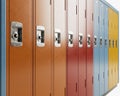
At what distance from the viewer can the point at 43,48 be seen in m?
2.94

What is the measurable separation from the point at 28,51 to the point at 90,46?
2.41 m

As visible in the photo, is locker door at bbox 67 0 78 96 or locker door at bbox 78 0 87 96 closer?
locker door at bbox 67 0 78 96

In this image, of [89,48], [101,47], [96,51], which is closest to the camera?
[89,48]

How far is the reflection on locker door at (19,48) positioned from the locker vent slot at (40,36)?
0.16 meters

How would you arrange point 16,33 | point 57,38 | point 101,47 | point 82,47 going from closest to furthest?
point 16,33
point 57,38
point 82,47
point 101,47

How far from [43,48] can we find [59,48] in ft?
1.66

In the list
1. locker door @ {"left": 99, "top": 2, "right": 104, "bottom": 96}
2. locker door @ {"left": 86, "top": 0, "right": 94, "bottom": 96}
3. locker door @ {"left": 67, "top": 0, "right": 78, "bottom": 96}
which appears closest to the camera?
locker door @ {"left": 67, "top": 0, "right": 78, "bottom": 96}

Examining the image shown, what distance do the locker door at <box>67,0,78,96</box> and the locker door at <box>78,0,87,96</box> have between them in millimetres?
229

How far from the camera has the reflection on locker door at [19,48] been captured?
2287 millimetres

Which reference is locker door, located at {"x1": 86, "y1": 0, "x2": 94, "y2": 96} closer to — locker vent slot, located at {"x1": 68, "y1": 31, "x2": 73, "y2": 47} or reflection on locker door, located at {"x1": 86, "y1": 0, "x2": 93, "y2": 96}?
reflection on locker door, located at {"x1": 86, "y1": 0, "x2": 93, "y2": 96}

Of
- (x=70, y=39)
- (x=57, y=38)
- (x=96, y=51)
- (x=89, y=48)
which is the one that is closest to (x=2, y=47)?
(x=57, y=38)

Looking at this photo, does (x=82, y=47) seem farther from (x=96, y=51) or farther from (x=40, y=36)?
(x=40, y=36)

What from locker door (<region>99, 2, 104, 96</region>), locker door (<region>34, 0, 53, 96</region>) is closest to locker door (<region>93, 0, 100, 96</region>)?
locker door (<region>99, 2, 104, 96</region>)

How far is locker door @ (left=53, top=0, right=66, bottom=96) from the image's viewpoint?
3.31 metres
